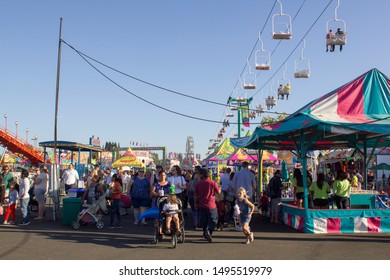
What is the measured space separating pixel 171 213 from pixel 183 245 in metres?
0.74

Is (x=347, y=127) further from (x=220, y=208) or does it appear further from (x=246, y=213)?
(x=220, y=208)

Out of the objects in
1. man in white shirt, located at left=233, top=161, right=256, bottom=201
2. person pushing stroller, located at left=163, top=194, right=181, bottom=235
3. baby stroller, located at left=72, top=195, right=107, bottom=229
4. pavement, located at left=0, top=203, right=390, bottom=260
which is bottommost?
pavement, located at left=0, top=203, right=390, bottom=260

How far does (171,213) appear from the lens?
8.78 meters

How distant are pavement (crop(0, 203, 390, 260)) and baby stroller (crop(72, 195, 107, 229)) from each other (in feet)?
0.70

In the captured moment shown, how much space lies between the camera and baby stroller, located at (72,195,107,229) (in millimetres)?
11219

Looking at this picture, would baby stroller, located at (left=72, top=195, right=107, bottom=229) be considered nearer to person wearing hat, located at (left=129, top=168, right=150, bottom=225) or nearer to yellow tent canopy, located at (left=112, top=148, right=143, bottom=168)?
person wearing hat, located at (left=129, top=168, right=150, bottom=225)

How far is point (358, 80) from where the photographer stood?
1161 cm

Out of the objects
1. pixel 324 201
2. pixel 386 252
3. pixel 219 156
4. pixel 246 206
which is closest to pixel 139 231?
pixel 246 206

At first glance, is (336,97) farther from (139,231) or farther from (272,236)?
(139,231)

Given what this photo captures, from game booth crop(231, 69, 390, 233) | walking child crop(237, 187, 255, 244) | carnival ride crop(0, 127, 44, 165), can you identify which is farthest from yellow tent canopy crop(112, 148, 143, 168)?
walking child crop(237, 187, 255, 244)

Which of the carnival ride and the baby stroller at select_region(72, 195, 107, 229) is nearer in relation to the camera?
the baby stroller at select_region(72, 195, 107, 229)

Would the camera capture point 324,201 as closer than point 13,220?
Yes

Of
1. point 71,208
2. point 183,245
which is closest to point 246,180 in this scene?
point 183,245

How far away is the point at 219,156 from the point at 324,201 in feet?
55.9
